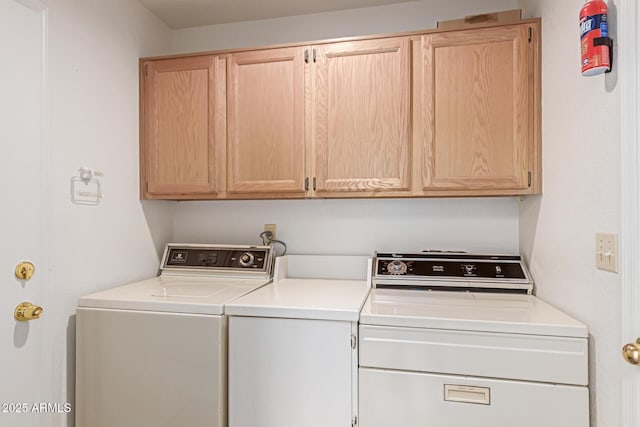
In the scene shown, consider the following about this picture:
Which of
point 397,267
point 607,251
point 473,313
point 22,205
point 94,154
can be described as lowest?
point 473,313

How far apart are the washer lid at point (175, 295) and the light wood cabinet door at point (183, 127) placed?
50 cm

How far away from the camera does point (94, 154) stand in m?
1.78

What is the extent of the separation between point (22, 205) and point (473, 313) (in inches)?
70.9

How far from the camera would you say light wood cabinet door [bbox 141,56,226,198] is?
6.57ft

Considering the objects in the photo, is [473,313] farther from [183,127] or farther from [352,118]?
[183,127]

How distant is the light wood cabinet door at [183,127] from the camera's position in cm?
200

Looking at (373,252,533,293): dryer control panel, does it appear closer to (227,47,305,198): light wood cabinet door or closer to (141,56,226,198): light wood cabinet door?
(227,47,305,198): light wood cabinet door

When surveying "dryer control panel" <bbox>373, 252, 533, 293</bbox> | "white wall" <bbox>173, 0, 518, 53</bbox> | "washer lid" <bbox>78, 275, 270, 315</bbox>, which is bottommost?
"washer lid" <bbox>78, 275, 270, 315</bbox>

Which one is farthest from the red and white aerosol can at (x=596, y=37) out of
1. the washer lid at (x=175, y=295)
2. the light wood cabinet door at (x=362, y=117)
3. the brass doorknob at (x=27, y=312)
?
the brass doorknob at (x=27, y=312)

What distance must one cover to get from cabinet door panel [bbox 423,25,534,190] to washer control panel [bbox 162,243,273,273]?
39.6 inches

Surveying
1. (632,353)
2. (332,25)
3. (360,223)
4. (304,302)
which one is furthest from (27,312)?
(332,25)

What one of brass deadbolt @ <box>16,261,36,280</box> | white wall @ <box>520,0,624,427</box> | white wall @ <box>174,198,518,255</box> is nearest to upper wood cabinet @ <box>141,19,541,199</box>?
white wall @ <box>520,0,624,427</box>

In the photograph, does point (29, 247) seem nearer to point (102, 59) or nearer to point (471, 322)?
point (102, 59)

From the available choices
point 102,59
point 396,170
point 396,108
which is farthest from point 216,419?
point 102,59
